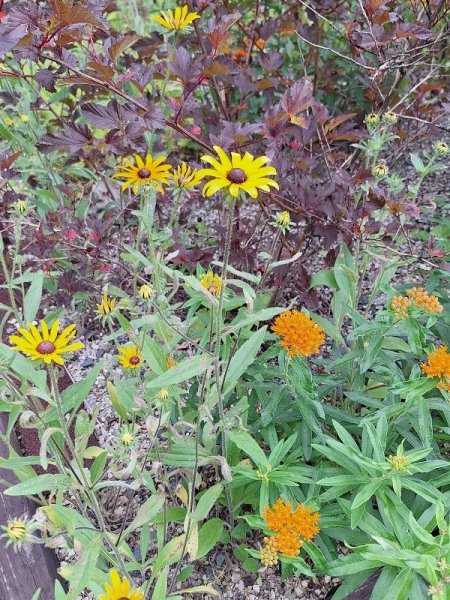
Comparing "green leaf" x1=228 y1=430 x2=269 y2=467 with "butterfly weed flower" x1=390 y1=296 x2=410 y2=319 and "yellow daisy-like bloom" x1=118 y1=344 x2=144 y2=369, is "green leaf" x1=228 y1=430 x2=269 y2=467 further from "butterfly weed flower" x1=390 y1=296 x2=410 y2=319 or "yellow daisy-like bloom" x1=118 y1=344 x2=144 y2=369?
"butterfly weed flower" x1=390 y1=296 x2=410 y2=319

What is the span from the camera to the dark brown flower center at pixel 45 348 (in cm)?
94

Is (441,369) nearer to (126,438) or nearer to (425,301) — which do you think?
(425,301)

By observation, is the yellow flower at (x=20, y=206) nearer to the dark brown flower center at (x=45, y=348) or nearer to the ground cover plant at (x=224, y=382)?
the ground cover plant at (x=224, y=382)

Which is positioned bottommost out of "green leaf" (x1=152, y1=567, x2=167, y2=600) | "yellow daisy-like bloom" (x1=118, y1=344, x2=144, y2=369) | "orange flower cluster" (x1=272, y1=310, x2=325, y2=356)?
"green leaf" (x1=152, y1=567, x2=167, y2=600)

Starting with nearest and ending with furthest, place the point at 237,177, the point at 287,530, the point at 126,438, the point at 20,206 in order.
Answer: the point at 237,177
the point at 126,438
the point at 287,530
the point at 20,206

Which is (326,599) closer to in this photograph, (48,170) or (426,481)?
(426,481)

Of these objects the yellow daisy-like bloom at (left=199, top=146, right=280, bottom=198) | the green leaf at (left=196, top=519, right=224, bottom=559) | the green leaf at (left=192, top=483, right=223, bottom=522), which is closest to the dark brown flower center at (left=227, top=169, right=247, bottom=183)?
the yellow daisy-like bloom at (left=199, top=146, right=280, bottom=198)

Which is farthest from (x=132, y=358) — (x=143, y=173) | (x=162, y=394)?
(x=143, y=173)

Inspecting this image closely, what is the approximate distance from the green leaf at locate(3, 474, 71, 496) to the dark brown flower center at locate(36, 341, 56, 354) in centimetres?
28

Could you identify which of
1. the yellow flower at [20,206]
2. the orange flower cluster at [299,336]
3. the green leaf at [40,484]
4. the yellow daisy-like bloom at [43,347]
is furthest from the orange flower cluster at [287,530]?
the yellow flower at [20,206]

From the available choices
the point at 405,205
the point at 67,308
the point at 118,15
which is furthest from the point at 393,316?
the point at 118,15

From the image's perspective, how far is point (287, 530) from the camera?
1.24 m

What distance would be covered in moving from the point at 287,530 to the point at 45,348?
0.65 m

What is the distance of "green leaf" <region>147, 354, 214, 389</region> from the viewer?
1071 mm
